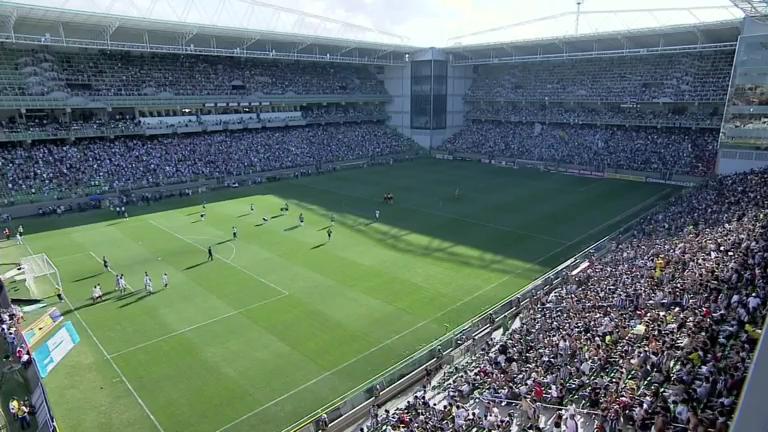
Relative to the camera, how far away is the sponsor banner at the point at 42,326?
1856 cm

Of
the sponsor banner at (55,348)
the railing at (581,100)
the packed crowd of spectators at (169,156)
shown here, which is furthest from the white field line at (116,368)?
the railing at (581,100)

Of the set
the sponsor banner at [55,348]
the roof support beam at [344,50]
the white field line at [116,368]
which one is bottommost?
the white field line at [116,368]

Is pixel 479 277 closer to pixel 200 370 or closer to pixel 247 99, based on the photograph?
pixel 200 370

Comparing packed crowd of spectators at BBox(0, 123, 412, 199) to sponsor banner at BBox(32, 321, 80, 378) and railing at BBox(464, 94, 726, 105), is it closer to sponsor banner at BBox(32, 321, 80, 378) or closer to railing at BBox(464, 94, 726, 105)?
railing at BBox(464, 94, 726, 105)

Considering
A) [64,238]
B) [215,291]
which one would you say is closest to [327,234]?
[215,291]

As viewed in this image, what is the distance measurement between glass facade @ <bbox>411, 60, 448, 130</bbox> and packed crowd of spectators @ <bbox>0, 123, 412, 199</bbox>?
6708 mm

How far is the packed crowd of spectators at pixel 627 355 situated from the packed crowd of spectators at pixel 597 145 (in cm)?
2862

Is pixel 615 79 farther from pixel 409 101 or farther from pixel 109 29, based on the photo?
pixel 109 29

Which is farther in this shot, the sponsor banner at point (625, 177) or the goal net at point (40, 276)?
the sponsor banner at point (625, 177)

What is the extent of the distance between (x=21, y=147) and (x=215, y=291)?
3192 centimetres

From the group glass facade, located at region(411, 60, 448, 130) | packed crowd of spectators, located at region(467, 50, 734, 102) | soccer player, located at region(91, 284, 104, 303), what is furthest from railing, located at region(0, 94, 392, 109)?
soccer player, located at region(91, 284, 104, 303)

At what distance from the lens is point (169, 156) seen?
157 feet

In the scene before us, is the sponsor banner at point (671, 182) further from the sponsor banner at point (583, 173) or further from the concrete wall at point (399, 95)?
the concrete wall at point (399, 95)

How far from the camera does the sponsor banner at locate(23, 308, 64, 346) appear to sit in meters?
18.6
